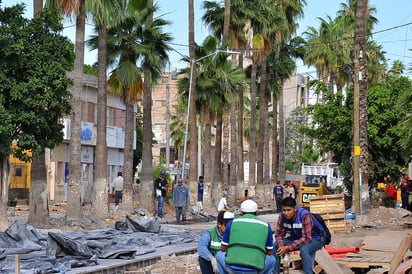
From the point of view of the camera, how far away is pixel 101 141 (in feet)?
98.6

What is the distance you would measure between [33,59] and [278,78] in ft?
122

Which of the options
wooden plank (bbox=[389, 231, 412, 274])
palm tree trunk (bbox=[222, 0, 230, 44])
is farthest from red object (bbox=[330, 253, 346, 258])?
palm tree trunk (bbox=[222, 0, 230, 44])

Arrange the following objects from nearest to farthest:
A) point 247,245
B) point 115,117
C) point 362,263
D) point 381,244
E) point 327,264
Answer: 1. point 247,245
2. point 327,264
3. point 362,263
4. point 381,244
5. point 115,117

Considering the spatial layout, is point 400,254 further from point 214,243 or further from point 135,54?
point 135,54

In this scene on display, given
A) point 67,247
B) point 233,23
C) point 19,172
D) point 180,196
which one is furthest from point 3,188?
point 233,23

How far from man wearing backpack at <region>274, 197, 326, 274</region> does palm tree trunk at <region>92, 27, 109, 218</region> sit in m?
17.9

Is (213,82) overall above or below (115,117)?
above

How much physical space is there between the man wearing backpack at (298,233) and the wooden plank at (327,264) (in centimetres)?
161

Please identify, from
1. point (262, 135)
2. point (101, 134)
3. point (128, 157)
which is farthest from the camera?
point (262, 135)

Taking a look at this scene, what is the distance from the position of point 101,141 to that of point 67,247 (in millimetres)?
13301

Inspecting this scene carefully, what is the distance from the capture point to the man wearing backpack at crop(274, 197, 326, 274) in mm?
11906

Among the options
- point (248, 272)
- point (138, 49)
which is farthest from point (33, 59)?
point (248, 272)

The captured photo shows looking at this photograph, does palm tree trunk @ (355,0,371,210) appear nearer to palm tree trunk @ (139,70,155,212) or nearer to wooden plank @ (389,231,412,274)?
palm tree trunk @ (139,70,155,212)

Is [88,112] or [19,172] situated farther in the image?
[88,112]
